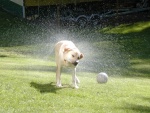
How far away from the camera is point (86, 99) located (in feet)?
37.4

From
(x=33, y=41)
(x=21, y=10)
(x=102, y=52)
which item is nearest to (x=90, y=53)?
(x=102, y=52)

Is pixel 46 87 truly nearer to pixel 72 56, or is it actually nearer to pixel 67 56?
pixel 67 56

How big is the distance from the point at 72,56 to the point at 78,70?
7049 millimetres

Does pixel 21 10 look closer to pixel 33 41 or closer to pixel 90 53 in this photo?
pixel 33 41

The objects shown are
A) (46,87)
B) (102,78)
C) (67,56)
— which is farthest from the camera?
(102,78)

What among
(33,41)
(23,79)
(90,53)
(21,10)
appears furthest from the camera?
(21,10)

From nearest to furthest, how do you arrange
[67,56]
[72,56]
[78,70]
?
[72,56] → [67,56] → [78,70]

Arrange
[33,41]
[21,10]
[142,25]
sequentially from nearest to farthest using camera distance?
1. [33,41]
2. [142,25]
3. [21,10]

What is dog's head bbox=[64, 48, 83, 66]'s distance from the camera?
11391 mm

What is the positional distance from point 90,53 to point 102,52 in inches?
43.3

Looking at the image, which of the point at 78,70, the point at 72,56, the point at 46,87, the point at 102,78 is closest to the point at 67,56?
the point at 72,56

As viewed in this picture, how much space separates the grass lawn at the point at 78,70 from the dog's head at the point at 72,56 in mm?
930

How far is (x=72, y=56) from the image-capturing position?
11.5 meters

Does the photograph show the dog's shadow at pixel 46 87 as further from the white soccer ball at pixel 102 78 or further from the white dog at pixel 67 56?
the white soccer ball at pixel 102 78
